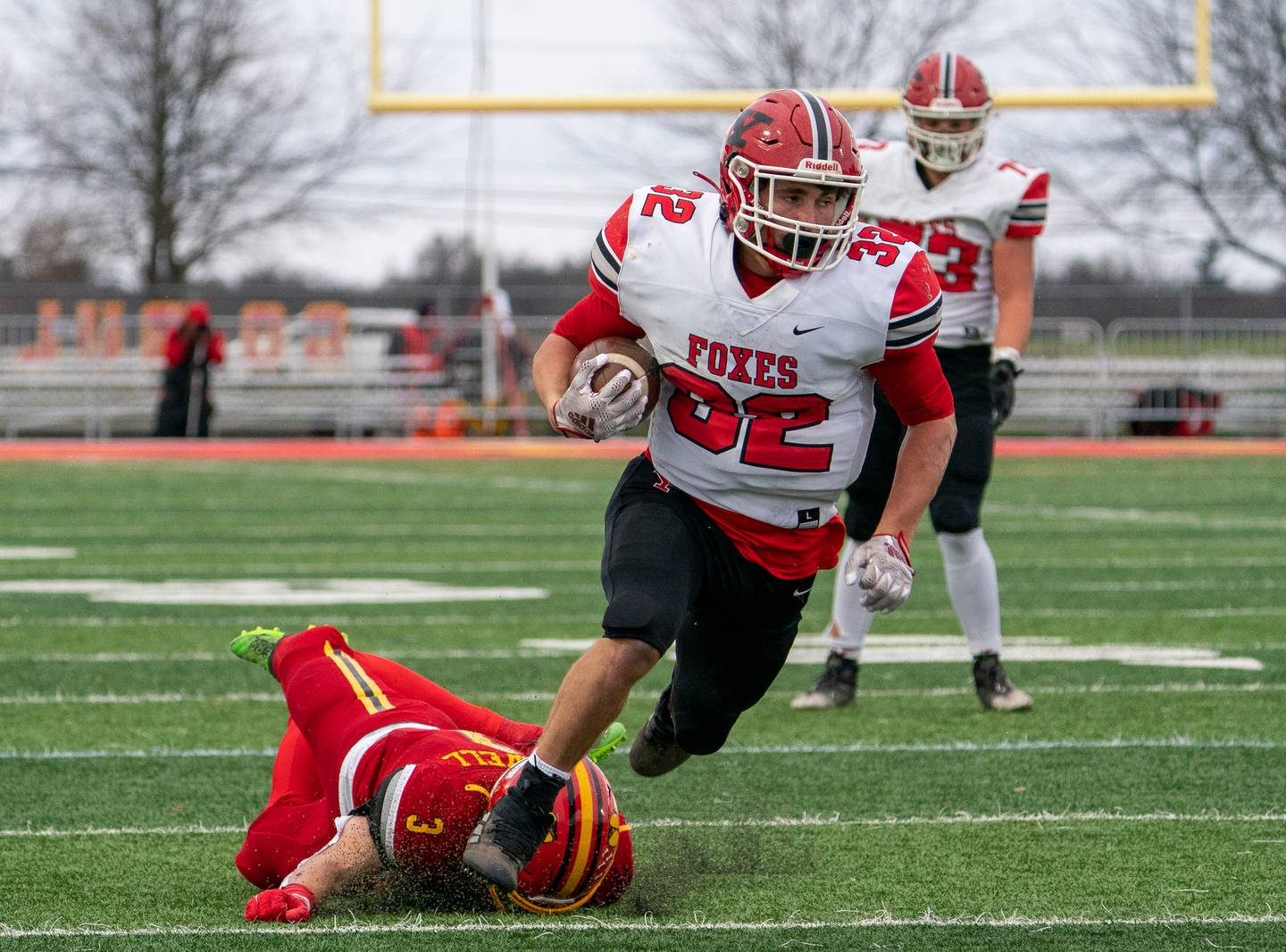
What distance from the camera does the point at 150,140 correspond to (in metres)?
32.4

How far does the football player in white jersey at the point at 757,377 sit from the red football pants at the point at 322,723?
537 millimetres

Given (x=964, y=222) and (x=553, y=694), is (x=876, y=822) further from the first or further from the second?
(x=964, y=222)

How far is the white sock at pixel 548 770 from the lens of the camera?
3.31 metres

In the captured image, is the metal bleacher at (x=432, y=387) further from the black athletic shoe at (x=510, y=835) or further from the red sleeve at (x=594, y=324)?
the black athletic shoe at (x=510, y=835)

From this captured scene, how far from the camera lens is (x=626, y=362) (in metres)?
3.61

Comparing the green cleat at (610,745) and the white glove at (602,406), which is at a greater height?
the white glove at (602,406)

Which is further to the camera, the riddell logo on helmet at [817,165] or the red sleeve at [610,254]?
the red sleeve at [610,254]

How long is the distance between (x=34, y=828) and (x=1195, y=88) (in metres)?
15.4

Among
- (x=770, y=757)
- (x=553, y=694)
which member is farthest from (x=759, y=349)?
(x=553, y=694)

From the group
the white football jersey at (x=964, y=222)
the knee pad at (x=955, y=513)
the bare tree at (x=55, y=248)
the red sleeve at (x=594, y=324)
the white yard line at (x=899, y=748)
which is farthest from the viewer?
the bare tree at (x=55, y=248)

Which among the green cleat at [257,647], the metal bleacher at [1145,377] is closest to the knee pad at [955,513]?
the green cleat at [257,647]

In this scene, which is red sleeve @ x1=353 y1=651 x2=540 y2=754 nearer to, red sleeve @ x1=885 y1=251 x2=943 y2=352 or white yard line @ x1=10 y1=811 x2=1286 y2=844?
white yard line @ x1=10 y1=811 x2=1286 y2=844

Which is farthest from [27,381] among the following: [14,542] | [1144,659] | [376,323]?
[1144,659]

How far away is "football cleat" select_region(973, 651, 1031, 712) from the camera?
5.61 m
